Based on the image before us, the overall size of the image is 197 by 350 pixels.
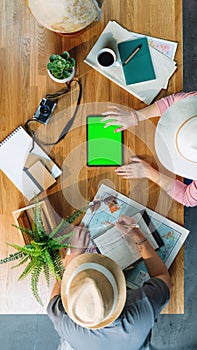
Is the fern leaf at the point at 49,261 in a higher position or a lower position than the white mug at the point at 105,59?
lower

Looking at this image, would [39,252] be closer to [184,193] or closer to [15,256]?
[15,256]

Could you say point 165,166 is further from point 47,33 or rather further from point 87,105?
point 47,33

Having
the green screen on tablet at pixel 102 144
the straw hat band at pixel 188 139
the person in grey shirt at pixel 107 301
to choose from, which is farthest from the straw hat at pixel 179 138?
the person in grey shirt at pixel 107 301

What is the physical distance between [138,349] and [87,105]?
86cm

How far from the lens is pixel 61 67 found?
137cm

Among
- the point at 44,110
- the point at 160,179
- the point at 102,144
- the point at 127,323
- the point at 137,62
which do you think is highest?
the point at 137,62

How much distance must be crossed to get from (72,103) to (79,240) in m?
0.48

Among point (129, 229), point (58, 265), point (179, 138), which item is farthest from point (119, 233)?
point (179, 138)

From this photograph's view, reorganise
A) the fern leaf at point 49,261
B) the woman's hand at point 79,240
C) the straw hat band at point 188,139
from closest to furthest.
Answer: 1. the straw hat band at point 188,139
2. the fern leaf at point 49,261
3. the woman's hand at point 79,240

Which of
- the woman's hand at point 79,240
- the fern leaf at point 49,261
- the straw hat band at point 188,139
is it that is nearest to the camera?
the straw hat band at point 188,139

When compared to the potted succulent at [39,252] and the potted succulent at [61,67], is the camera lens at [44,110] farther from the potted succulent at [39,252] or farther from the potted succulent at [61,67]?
the potted succulent at [39,252]

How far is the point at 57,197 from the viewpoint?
1.43m

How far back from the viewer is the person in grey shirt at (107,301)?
1.12 metres

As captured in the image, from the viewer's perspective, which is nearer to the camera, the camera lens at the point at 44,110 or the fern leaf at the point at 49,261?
the fern leaf at the point at 49,261
